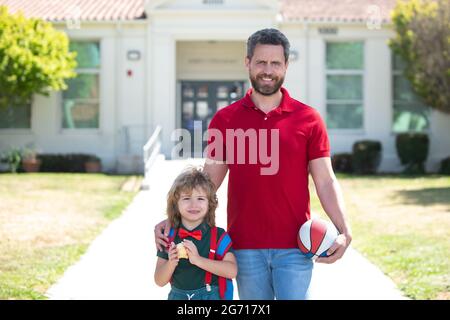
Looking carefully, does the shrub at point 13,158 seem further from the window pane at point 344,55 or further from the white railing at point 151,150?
the window pane at point 344,55

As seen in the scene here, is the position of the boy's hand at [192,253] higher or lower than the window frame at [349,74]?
lower

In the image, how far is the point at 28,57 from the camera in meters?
18.7

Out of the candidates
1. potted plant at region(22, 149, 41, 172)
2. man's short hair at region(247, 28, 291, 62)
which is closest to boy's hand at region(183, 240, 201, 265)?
man's short hair at region(247, 28, 291, 62)

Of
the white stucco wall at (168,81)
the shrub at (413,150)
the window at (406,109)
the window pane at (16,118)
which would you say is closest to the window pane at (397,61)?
the window at (406,109)

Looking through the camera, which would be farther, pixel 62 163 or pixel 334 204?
pixel 62 163

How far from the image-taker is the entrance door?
75.9 ft

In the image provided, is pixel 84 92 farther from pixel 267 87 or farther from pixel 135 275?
pixel 267 87

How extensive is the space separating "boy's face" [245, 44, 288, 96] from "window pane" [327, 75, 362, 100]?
18.2m

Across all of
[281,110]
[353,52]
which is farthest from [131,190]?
[281,110]

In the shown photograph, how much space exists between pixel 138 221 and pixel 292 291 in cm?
808

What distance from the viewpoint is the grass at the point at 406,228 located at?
7.53 meters

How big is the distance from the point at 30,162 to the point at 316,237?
1735 centimetres

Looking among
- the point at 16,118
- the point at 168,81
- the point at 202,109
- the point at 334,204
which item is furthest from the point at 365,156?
the point at 334,204

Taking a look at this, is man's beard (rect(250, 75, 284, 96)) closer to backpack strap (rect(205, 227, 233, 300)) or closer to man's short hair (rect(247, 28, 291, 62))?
man's short hair (rect(247, 28, 291, 62))
